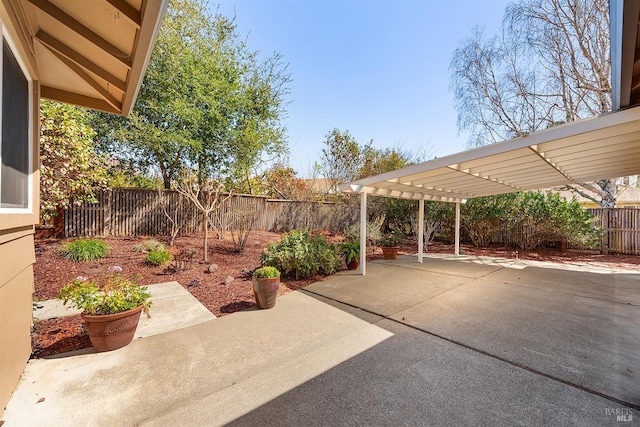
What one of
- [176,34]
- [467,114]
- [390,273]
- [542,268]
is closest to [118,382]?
[390,273]

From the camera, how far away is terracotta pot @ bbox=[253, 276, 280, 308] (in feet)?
12.8

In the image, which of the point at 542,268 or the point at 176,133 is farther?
the point at 176,133

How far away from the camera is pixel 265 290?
390 centimetres

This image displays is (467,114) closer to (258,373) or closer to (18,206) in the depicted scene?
(258,373)

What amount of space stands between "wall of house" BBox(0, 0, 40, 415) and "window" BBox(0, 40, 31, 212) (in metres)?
0.10

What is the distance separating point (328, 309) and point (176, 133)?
7.29m

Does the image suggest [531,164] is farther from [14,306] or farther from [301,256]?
[14,306]

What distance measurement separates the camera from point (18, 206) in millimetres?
2121

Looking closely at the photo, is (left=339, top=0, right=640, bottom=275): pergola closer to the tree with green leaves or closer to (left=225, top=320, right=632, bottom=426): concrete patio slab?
(left=225, top=320, right=632, bottom=426): concrete patio slab

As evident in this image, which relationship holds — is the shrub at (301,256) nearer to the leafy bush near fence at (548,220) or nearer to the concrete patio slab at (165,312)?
the concrete patio slab at (165,312)

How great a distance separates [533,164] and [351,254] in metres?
4.14

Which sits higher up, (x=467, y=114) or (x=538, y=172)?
(x=467, y=114)

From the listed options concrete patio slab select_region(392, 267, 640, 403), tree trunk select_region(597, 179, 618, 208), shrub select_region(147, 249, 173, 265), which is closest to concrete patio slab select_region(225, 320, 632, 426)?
concrete patio slab select_region(392, 267, 640, 403)

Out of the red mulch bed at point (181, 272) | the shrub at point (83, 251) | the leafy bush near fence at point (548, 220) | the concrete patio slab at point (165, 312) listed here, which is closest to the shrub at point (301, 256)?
the red mulch bed at point (181, 272)
